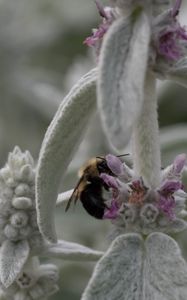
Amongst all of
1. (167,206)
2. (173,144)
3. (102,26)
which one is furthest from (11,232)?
(173,144)

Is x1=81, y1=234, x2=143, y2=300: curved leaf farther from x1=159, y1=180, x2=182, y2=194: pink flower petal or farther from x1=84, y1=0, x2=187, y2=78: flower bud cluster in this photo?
x1=84, y1=0, x2=187, y2=78: flower bud cluster

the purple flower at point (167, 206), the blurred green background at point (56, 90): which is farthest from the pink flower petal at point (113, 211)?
the blurred green background at point (56, 90)

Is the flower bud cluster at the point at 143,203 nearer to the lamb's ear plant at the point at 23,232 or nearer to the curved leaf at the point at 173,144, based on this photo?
the lamb's ear plant at the point at 23,232

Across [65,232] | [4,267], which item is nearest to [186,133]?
[65,232]

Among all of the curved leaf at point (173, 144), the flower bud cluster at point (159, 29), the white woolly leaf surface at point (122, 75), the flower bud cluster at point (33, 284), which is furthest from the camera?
the curved leaf at point (173, 144)

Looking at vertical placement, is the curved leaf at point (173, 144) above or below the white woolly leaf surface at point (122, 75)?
below

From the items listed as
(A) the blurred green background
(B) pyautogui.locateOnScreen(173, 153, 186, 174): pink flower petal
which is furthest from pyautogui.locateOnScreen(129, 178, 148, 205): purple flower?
(A) the blurred green background

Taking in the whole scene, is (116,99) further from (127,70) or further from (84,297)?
(84,297)
